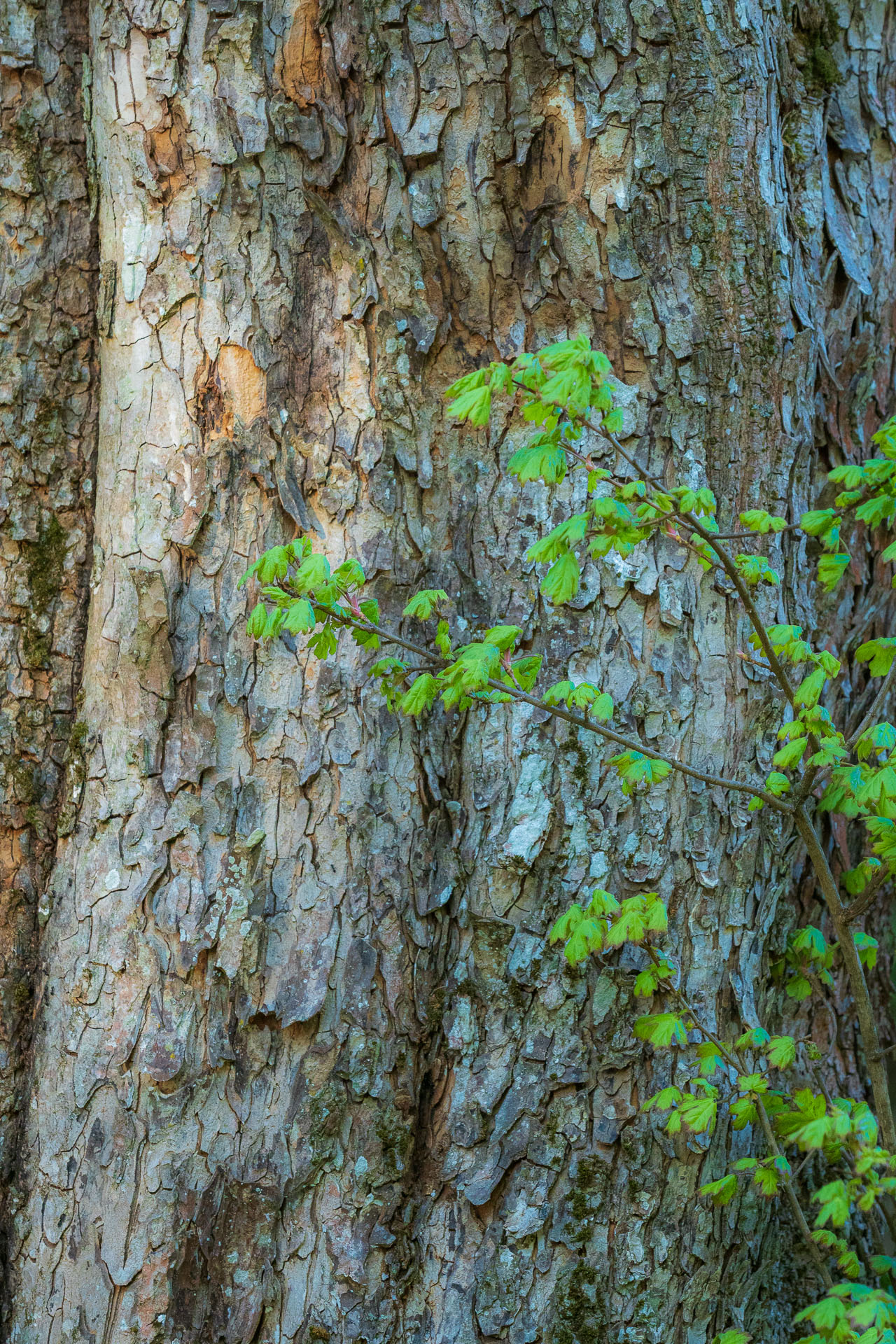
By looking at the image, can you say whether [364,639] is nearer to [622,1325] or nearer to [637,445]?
[637,445]

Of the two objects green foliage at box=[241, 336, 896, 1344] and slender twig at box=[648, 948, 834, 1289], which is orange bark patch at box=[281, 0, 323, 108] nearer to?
green foliage at box=[241, 336, 896, 1344]

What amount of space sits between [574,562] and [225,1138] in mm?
1242

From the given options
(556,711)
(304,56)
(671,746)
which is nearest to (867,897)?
(671,746)

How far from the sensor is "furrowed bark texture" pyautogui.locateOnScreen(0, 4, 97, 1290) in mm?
2146

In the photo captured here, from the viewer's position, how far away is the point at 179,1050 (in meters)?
1.89

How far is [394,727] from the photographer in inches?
78.1

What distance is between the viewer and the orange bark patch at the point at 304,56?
1.96 meters

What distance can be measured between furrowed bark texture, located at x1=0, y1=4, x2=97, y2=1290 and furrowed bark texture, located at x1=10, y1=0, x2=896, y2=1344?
0.15 metres

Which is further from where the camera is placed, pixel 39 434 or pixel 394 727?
pixel 39 434

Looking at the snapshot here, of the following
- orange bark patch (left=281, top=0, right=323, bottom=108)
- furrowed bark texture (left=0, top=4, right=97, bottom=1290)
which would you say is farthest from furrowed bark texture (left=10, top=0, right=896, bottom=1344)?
furrowed bark texture (left=0, top=4, right=97, bottom=1290)

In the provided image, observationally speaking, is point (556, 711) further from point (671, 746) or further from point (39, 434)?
point (39, 434)

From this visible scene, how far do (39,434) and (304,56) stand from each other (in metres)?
0.94

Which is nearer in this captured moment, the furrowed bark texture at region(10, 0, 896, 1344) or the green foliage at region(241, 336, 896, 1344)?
the green foliage at region(241, 336, 896, 1344)

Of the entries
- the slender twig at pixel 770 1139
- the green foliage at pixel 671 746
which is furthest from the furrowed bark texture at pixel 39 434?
the slender twig at pixel 770 1139
